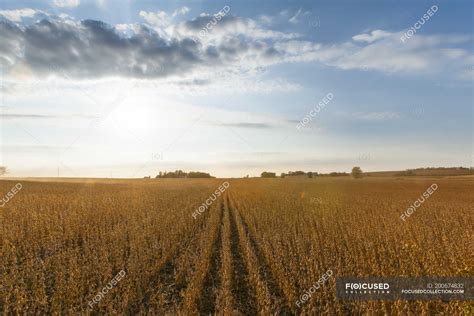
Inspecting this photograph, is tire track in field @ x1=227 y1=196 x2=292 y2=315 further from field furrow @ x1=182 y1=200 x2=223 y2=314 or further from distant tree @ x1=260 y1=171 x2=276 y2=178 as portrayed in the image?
distant tree @ x1=260 y1=171 x2=276 y2=178

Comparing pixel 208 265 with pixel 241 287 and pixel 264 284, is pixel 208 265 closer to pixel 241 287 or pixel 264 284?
pixel 241 287

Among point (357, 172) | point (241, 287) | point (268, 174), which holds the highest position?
point (268, 174)

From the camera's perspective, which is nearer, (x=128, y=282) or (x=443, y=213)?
(x=128, y=282)

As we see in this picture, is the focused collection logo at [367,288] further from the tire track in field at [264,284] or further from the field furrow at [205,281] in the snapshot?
the field furrow at [205,281]

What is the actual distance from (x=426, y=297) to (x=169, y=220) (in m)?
9.79

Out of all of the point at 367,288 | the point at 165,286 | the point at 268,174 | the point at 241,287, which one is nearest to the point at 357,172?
the point at 268,174

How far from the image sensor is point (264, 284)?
6.98m

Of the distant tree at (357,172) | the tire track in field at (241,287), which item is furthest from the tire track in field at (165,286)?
the distant tree at (357,172)

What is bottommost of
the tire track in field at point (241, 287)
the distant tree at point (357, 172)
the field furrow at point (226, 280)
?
the tire track in field at point (241, 287)

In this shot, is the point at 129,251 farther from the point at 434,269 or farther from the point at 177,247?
the point at 434,269

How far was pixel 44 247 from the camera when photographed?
9922 millimetres

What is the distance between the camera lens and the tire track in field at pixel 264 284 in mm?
5871

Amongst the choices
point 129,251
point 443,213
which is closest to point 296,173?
point 443,213

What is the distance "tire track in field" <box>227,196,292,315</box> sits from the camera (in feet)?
19.3
